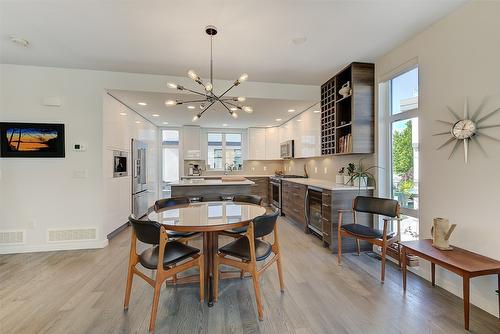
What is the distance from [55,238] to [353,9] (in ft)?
15.5

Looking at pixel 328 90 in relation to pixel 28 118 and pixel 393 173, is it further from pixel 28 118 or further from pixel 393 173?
pixel 28 118

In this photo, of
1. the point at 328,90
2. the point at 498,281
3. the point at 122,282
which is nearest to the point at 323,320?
the point at 498,281

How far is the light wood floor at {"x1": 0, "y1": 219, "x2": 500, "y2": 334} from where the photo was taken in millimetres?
1757

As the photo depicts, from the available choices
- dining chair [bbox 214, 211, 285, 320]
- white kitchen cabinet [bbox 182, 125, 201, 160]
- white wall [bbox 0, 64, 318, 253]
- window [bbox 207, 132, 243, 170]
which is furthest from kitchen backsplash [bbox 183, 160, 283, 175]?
dining chair [bbox 214, 211, 285, 320]

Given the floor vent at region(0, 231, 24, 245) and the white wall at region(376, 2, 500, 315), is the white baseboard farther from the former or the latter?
the white wall at region(376, 2, 500, 315)

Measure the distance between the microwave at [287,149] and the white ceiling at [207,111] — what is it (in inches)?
25.1

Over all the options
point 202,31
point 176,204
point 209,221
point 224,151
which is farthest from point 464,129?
point 224,151

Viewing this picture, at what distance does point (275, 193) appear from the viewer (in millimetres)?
6125

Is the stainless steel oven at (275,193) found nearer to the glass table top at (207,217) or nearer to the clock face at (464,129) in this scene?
the glass table top at (207,217)

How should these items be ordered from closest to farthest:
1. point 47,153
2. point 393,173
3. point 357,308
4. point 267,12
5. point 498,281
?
point 498,281 < point 357,308 < point 267,12 < point 393,173 < point 47,153

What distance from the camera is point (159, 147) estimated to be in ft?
22.8

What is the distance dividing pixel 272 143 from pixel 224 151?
5.21ft

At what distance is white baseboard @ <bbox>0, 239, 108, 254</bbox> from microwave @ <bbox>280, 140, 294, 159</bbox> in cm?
425

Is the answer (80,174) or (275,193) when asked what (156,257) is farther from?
(275,193)
